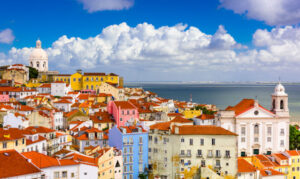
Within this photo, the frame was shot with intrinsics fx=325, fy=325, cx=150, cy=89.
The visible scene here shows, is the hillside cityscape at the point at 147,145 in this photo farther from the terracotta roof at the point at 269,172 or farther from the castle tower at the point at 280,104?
the castle tower at the point at 280,104

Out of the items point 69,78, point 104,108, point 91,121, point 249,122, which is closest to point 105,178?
point 91,121

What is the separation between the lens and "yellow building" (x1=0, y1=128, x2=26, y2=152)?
114 feet

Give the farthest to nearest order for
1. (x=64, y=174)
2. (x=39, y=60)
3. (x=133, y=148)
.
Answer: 1. (x=39, y=60)
2. (x=133, y=148)
3. (x=64, y=174)

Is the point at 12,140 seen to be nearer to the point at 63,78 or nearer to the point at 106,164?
the point at 106,164

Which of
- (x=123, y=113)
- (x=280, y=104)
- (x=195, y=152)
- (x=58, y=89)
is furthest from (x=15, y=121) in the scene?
(x=280, y=104)

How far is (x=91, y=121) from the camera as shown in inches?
2190

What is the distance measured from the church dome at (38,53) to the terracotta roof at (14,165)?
96.9 m

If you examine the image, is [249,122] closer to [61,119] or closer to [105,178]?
[105,178]

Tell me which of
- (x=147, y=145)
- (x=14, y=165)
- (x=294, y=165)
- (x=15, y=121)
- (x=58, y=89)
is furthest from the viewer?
(x=58, y=89)

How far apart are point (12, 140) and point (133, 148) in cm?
1517

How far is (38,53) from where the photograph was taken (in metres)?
123

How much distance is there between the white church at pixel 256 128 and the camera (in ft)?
170

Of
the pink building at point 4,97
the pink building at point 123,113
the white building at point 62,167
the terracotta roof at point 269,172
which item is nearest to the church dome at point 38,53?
the pink building at point 4,97

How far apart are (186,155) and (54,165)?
1752 centimetres
